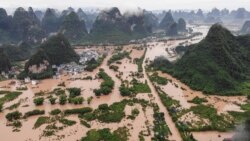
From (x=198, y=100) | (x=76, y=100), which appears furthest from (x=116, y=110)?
(x=198, y=100)

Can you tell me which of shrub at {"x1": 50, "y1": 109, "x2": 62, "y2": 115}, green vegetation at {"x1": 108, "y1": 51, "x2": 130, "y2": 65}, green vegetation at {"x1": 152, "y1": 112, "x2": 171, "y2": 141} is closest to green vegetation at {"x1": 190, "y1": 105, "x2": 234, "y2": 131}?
green vegetation at {"x1": 152, "y1": 112, "x2": 171, "y2": 141}

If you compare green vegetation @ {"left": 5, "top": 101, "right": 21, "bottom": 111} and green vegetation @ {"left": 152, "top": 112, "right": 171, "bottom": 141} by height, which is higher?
green vegetation @ {"left": 5, "top": 101, "right": 21, "bottom": 111}

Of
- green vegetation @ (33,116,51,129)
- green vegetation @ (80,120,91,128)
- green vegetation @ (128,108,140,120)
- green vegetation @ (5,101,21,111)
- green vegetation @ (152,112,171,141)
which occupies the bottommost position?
green vegetation @ (152,112,171,141)

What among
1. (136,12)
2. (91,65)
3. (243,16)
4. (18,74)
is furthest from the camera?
(243,16)

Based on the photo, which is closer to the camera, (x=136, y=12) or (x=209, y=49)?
(x=209, y=49)

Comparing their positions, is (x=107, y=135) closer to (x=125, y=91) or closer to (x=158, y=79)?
(x=125, y=91)

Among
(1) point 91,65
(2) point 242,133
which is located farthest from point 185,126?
(1) point 91,65

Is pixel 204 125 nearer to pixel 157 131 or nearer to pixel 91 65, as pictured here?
pixel 157 131

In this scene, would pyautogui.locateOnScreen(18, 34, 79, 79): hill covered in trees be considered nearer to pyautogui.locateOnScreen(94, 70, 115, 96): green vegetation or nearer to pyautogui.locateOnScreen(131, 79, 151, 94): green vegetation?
pyautogui.locateOnScreen(94, 70, 115, 96): green vegetation

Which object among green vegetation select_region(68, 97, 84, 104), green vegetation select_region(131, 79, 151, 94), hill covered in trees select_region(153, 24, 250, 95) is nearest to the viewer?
green vegetation select_region(68, 97, 84, 104)
